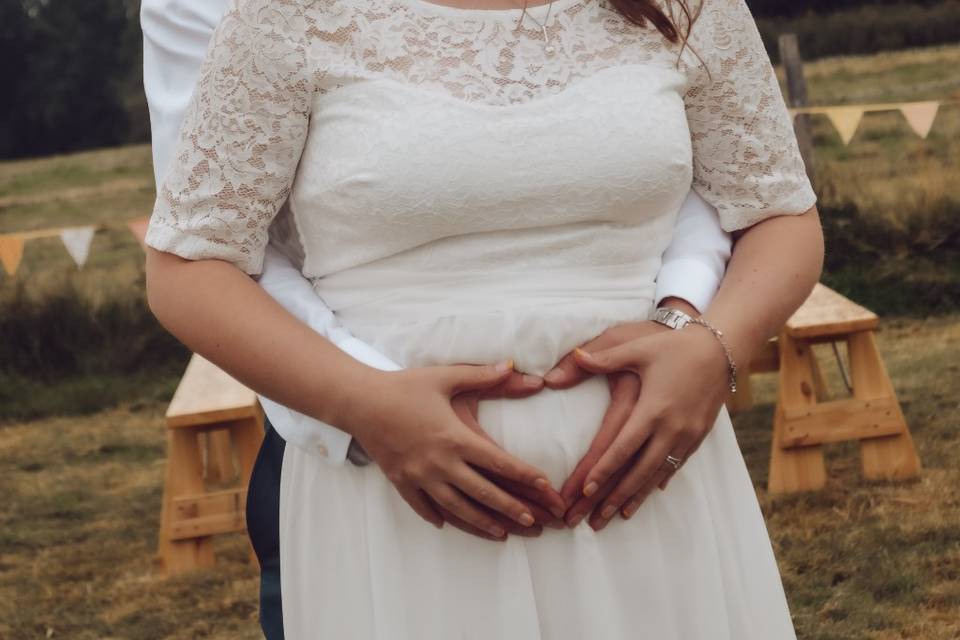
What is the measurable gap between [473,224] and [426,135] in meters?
0.10

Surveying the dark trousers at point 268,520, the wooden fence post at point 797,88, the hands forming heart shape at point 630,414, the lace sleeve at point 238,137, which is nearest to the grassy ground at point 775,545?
the wooden fence post at point 797,88

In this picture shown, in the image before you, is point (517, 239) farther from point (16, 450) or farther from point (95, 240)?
point (95, 240)

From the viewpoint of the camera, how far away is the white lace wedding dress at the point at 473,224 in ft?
4.11

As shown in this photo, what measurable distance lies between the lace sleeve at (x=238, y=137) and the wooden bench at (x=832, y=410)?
3058mm

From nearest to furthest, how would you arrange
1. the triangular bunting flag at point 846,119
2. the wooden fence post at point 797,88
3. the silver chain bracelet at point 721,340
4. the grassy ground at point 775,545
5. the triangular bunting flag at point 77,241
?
the silver chain bracelet at point 721,340 < the grassy ground at point 775,545 < the triangular bunting flag at point 77,241 < the triangular bunting flag at point 846,119 < the wooden fence post at point 797,88

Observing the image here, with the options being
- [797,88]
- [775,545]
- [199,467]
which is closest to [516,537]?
[775,545]

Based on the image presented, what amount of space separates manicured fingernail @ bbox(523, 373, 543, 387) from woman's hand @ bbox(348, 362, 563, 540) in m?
0.03

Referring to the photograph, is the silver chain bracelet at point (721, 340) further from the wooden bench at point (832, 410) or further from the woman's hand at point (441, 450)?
the wooden bench at point (832, 410)

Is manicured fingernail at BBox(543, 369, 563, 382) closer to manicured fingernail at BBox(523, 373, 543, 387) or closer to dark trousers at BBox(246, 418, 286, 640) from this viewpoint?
manicured fingernail at BBox(523, 373, 543, 387)

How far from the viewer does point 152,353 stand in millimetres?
6848

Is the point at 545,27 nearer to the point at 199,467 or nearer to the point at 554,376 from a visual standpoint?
the point at 554,376

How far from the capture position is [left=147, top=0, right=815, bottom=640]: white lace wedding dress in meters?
1.25

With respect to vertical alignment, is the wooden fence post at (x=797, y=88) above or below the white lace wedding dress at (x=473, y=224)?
below

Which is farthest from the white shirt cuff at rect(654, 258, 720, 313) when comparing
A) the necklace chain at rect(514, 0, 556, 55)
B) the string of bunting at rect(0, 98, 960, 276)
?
the string of bunting at rect(0, 98, 960, 276)
